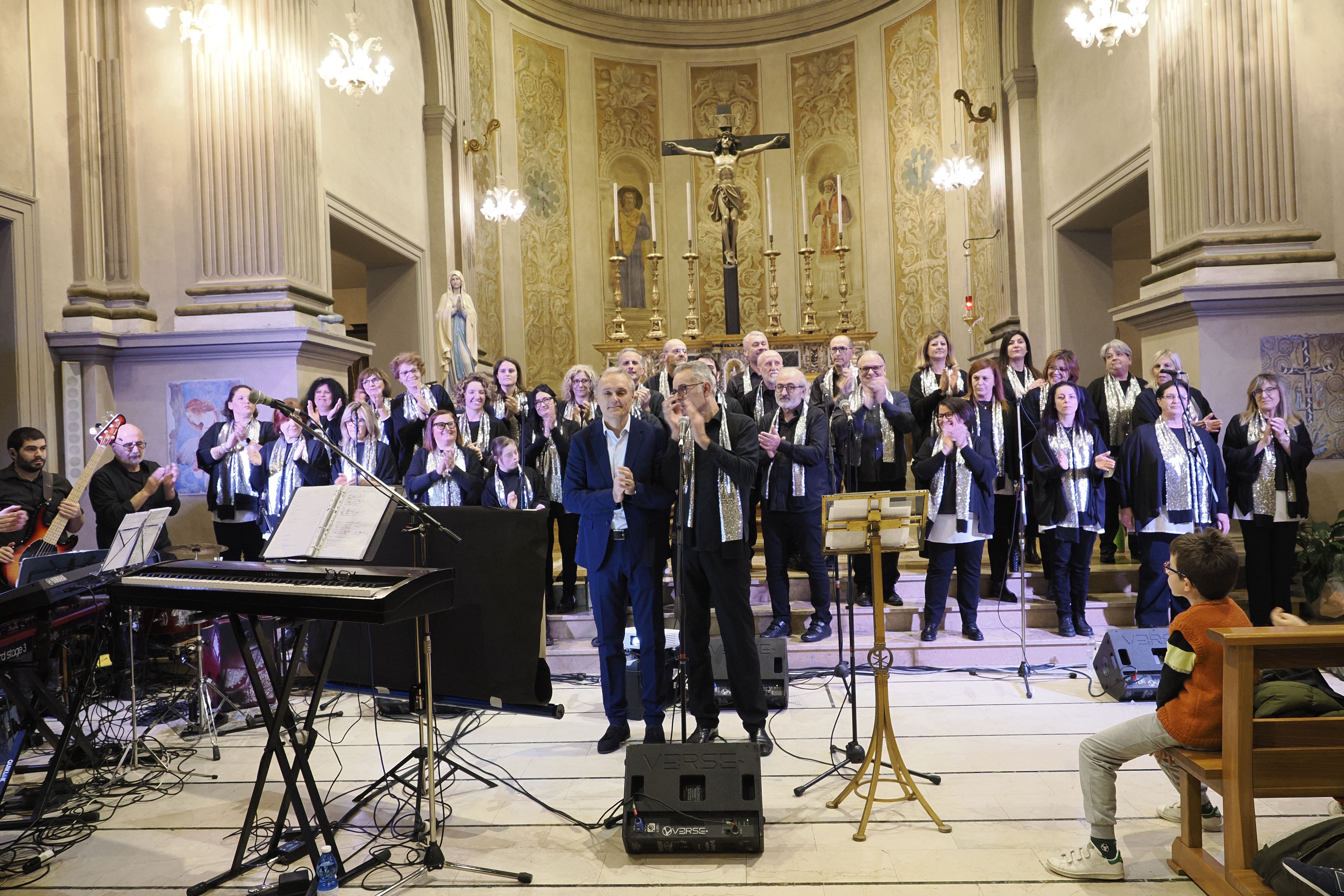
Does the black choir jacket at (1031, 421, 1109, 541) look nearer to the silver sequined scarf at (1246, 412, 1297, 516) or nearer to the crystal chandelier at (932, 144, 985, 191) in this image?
the silver sequined scarf at (1246, 412, 1297, 516)

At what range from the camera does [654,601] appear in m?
4.28

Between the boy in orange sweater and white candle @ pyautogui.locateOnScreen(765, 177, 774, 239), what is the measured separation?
7821 millimetres

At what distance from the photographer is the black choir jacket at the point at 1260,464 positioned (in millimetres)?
5715

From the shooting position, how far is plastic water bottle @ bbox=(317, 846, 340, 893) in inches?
118

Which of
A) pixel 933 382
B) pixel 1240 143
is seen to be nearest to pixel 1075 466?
pixel 933 382

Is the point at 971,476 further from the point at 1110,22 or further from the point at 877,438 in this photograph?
the point at 1110,22

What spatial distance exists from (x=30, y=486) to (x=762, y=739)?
431cm

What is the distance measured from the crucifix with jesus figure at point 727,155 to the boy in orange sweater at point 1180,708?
8.66 metres

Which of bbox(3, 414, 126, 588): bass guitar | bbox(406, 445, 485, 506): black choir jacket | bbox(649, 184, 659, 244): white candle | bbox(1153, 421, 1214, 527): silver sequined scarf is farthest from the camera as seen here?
bbox(649, 184, 659, 244): white candle

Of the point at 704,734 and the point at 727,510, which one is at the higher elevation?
the point at 727,510

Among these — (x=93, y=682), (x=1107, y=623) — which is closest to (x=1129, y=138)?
(x=1107, y=623)

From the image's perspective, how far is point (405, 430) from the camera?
641cm

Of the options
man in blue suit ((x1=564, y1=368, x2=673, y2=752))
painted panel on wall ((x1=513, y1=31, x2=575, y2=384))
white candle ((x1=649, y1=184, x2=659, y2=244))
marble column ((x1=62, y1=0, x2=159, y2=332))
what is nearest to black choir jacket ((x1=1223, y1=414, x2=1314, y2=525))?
man in blue suit ((x1=564, y1=368, x2=673, y2=752))

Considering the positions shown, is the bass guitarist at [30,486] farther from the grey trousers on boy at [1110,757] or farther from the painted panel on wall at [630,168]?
the painted panel on wall at [630,168]
